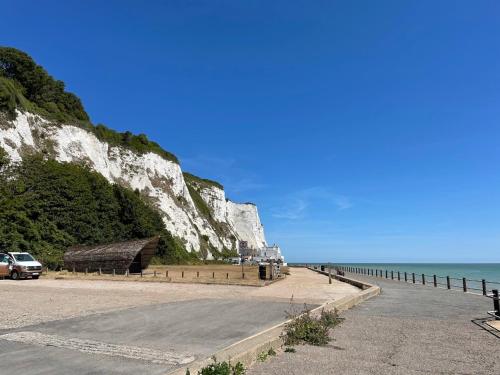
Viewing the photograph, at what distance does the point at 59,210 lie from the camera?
46094 millimetres

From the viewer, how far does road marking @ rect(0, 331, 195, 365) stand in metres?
7.15

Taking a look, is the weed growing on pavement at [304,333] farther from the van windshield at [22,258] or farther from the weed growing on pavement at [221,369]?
the van windshield at [22,258]

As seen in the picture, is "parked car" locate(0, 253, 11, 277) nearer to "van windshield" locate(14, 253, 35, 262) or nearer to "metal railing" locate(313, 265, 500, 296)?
"van windshield" locate(14, 253, 35, 262)

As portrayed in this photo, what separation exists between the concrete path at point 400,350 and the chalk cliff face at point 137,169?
1764 inches

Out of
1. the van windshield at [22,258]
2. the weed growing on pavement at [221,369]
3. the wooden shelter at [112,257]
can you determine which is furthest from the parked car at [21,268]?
the weed growing on pavement at [221,369]

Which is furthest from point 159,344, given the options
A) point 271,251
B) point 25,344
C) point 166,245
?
point 271,251

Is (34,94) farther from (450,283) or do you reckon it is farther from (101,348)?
(101,348)

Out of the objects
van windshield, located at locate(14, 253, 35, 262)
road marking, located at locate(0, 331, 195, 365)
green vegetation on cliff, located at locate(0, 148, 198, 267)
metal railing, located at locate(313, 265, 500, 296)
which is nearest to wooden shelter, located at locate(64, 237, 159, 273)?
green vegetation on cliff, located at locate(0, 148, 198, 267)

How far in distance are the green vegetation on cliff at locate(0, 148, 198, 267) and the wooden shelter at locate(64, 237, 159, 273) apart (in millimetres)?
2184

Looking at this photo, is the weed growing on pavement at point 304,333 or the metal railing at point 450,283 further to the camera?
the metal railing at point 450,283

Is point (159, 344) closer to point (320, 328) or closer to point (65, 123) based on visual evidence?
point (320, 328)

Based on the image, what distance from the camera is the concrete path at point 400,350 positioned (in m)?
6.61

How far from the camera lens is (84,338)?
8.83m

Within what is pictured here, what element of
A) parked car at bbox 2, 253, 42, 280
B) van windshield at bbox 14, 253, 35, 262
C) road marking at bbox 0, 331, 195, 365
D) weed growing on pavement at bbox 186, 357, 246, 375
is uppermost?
van windshield at bbox 14, 253, 35, 262
